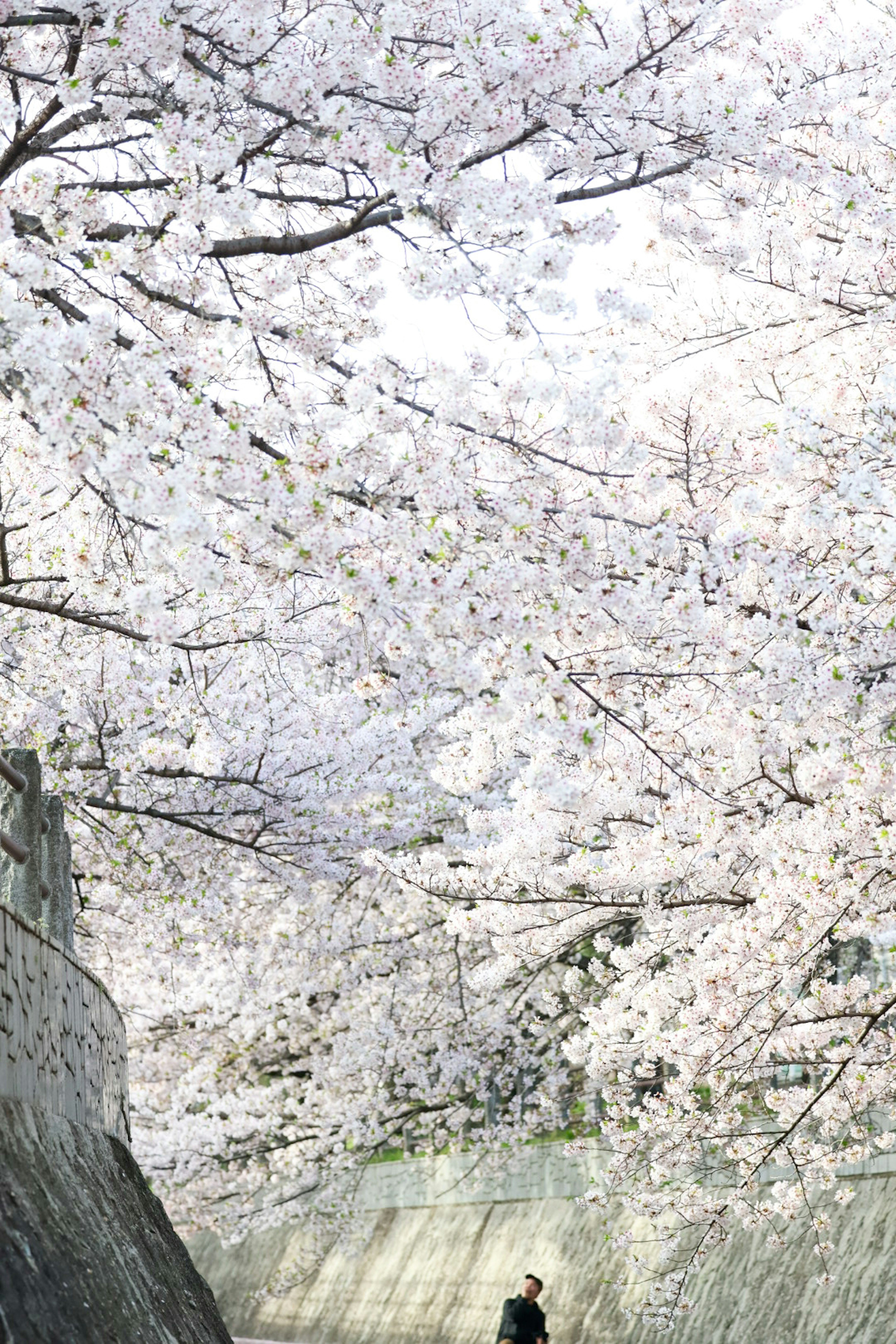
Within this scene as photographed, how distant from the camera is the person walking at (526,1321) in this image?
46.5 ft

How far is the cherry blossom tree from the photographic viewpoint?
6031 mm

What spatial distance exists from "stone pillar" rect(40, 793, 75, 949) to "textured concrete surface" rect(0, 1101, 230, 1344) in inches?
43.8

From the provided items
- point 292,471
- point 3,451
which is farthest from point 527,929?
point 292,471

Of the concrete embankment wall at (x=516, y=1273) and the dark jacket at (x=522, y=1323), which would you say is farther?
the dark jacket at (x=522, y=1323)

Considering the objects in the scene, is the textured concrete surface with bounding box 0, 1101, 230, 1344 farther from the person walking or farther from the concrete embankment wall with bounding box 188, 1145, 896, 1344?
the person walking

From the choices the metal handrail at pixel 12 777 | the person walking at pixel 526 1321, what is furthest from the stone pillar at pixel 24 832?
the person walking at pixel 526 1321

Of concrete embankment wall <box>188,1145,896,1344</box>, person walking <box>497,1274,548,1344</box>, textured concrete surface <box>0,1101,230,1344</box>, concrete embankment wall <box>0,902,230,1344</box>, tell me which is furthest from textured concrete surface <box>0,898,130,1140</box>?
person walking <box>497,1274,548,1344</box>

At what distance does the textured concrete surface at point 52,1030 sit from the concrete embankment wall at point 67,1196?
0.01 m

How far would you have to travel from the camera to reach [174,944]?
13.4m

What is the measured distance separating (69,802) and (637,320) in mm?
6592

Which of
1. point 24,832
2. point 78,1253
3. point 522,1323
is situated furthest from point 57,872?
point 522,1323

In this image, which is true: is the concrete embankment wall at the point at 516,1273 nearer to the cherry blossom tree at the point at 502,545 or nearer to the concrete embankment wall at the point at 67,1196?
the cherry blossom tree at the point at 502,545

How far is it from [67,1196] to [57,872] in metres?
2.55

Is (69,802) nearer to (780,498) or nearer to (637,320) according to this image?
(780,498)
